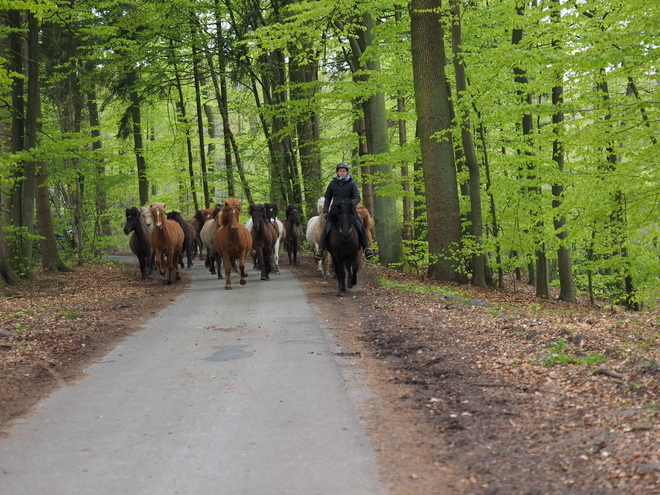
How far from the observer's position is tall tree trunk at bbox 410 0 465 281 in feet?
57.9

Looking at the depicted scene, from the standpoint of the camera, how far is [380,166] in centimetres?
2150

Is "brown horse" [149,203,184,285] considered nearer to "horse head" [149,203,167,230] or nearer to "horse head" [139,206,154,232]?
"horse head" [149,203,167,230]

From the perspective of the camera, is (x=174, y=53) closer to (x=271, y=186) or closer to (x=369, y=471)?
(x=271, y=186)

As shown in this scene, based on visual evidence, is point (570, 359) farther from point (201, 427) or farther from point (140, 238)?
point (140, 238)

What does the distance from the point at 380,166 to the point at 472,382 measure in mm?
14755

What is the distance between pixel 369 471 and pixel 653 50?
884 centimetres

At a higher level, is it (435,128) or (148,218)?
(435,128)

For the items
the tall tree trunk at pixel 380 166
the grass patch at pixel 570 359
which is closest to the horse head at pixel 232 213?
the tall tree trunk at pixel 380 166

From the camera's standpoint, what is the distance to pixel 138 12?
1039 inches

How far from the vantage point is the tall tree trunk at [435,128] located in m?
17.7

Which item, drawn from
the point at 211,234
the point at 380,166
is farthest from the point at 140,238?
the point at 380,166

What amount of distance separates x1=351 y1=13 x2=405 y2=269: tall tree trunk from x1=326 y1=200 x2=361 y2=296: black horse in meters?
5.47

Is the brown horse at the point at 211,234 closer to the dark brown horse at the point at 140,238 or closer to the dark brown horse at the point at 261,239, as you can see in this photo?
the dark brown horse at the point at 140,238

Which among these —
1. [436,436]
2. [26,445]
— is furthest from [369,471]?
[26,445]
